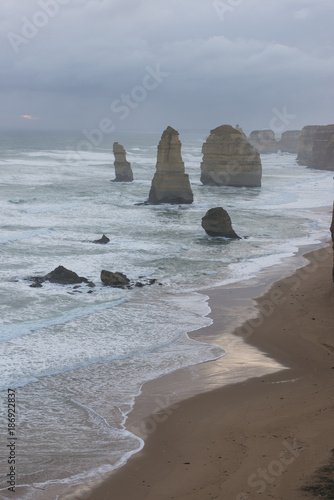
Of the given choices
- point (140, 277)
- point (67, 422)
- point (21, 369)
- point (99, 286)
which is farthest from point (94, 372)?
point (140, 277)

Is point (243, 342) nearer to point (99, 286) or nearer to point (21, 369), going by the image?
point (21, 369)

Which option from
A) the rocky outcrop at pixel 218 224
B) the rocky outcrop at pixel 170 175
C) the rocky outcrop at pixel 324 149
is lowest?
the rocky outcrop at pixel 218 224

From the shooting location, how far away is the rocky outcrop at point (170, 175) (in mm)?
46781

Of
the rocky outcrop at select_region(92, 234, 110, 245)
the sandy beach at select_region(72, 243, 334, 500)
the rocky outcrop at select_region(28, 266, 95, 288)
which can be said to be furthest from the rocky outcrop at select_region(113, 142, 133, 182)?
the sandy beach at select_region(72, 243, 334, 500)

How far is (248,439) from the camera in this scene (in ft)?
31.4

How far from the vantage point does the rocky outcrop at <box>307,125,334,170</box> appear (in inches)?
3607

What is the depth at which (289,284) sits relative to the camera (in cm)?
2206

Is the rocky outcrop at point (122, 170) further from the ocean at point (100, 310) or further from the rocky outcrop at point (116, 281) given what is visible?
the rocky outcrop at point (116, 281)

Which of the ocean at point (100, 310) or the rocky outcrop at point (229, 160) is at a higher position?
the rocky outcrop at point (229, 160)

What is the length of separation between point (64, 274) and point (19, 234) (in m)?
12.7

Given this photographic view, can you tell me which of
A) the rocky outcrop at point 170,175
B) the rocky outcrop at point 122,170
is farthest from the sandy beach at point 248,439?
the rocky outcrop at point 122,170

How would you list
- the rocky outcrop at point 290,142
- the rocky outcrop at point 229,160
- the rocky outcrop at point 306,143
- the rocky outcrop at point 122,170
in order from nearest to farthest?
1. the rocky outcrop at point 229,160
2. the rocky outcrop at point 122,170
3. the rocky outcrop at point 306,143
4. the rocky outcrop at point 290,142

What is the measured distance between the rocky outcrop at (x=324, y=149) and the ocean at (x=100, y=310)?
4437 centimetres

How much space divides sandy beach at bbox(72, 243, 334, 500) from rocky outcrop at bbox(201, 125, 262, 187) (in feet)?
157
